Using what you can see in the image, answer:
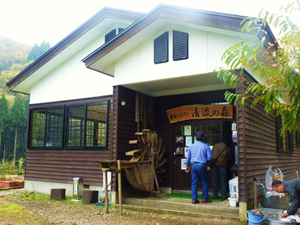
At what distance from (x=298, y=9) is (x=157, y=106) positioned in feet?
20.4

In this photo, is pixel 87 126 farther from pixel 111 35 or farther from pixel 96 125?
pixel 111 35

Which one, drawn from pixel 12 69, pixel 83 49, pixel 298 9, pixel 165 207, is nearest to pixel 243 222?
pixel 165 207

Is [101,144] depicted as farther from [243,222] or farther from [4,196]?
[243,222]

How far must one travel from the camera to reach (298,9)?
3.85 metres

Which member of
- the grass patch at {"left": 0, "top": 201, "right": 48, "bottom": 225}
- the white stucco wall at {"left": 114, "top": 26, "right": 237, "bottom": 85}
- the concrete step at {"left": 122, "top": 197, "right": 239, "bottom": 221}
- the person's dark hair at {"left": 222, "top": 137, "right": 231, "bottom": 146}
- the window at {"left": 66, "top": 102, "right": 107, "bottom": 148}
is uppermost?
the white stucco wall at {"left": 114, "top": 26, "right": 237, "bottom": 85}

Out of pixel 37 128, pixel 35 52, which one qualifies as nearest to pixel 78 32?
pixel 37 128

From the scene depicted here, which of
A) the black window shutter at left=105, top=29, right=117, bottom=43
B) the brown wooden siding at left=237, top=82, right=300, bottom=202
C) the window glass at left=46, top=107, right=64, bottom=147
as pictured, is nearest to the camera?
the brown wooden siding at left=237, top=82, right=300, bottom=202

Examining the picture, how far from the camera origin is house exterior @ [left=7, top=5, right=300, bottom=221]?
6.86 meters

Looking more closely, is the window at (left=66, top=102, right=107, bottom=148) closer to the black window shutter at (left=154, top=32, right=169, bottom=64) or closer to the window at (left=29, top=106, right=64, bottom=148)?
the window at (left=29, top=106, right=64, bottom=148)

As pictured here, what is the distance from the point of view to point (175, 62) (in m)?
7.34

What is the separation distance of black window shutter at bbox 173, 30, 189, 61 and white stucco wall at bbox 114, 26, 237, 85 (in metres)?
0.10

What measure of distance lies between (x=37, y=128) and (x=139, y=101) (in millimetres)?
4925

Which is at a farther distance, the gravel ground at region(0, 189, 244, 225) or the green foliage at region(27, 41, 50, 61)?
the green foliage at region(27, 41, 50, 61)

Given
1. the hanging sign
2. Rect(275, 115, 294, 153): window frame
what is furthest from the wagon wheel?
Rect(275, 115, 294, 153): window frame
